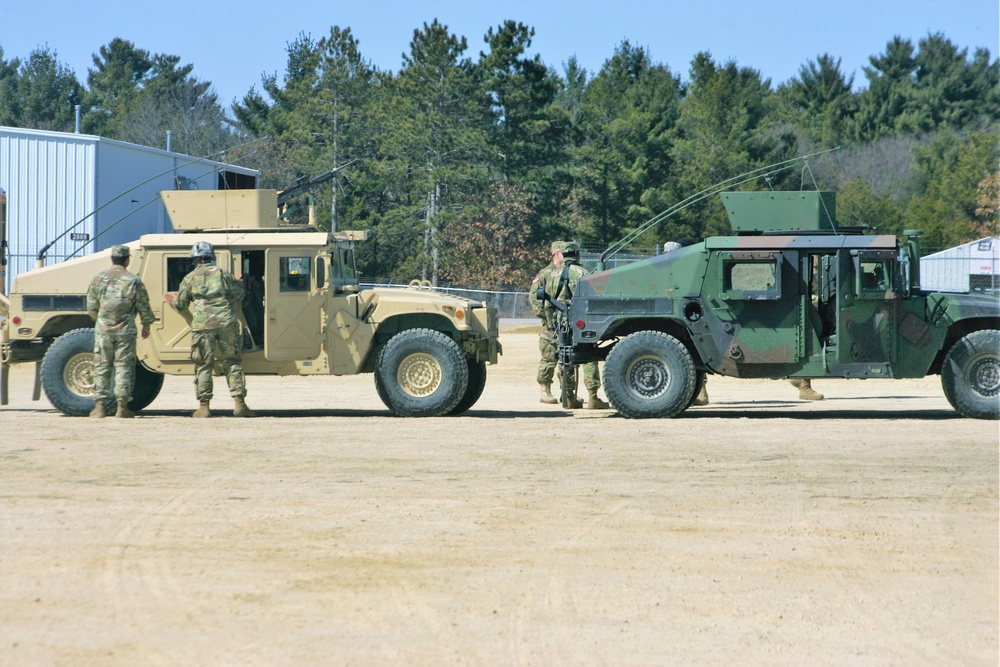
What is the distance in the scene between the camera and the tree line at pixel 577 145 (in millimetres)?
48062

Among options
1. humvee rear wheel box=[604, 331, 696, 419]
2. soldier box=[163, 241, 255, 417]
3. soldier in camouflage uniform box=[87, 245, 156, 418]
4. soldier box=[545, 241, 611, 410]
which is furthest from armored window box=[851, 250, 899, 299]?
soldier in camouflage uniform box=[87, 245, 156, 418]

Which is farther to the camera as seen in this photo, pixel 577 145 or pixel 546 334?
pixel 577 145

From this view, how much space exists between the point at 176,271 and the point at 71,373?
150 centimetres

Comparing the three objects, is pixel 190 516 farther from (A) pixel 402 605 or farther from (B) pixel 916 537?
(B) pixel 916 537

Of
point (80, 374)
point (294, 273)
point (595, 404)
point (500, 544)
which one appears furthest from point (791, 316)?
point (80, 374)

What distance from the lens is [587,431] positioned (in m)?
12.6

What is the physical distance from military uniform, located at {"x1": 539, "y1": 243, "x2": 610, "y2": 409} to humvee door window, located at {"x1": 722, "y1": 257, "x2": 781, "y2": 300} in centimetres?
221

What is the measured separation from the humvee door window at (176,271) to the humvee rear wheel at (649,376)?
14.1ft

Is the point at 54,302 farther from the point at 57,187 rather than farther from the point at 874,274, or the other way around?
the point at 57,187

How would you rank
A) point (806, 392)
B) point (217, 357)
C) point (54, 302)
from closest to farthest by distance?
point (217, 357) < point (54, 302) < point (806, 392)

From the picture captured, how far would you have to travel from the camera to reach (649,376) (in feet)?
43.8

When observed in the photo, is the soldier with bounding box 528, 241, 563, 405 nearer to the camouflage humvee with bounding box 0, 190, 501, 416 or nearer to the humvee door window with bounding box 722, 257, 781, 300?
the camouflage humvee with bounding box 0, 190, 501, 416

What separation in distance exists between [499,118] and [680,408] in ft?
121

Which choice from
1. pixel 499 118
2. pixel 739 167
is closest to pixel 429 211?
pixel 499 118
